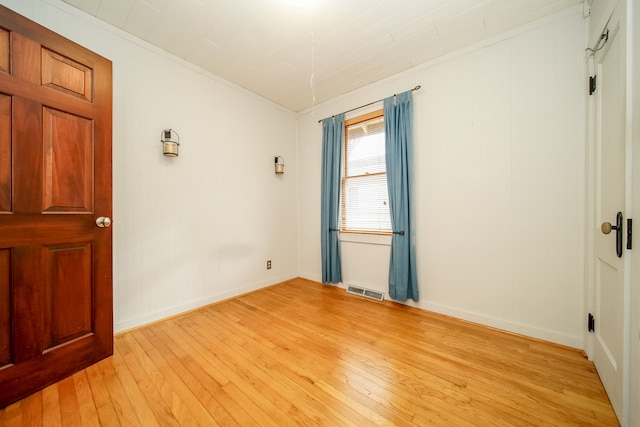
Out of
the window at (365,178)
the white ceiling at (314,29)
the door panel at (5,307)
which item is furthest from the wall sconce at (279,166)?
the door panel at (5,307)

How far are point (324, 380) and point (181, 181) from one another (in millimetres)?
2351

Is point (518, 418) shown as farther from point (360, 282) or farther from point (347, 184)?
point (347, 184)

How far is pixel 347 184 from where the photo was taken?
10.8 feet

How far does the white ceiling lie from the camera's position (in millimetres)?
1842

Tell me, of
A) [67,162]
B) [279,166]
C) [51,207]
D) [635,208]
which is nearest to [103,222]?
[51,207]

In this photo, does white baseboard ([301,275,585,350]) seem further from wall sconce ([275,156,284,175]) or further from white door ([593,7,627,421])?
wall sconce ([275,156,284,175])

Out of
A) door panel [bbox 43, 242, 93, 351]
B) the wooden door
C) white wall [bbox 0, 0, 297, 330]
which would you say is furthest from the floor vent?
door panel [bbox 43, 242, 93, 351]

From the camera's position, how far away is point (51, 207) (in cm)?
147

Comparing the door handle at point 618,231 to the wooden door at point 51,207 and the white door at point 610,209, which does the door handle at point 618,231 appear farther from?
the wooden door at point 51,207

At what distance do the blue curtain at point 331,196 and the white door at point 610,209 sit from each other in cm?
233

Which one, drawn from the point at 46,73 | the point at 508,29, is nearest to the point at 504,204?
the point at 508,29

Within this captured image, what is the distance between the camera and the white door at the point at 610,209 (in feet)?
4.00

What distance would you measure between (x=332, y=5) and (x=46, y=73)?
2028 millimetres

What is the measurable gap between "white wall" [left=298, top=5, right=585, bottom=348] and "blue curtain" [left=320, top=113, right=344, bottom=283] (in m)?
0.91
